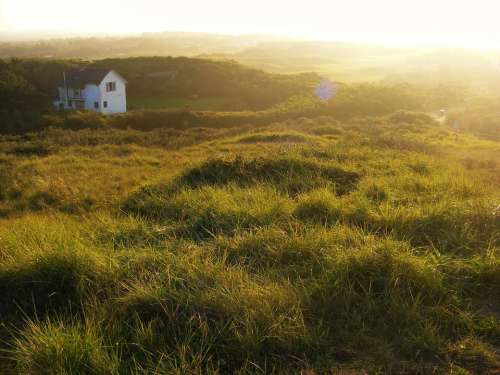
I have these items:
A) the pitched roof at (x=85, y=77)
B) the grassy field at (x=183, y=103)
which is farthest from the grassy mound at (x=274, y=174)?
the pitched roof at (x=85, y=77)

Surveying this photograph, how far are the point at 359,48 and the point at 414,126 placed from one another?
130m

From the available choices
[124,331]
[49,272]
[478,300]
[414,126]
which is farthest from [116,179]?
[414,126]

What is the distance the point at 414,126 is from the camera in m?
31.0

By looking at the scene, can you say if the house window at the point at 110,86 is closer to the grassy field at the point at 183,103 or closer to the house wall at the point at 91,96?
the house wall at the point at 91,96

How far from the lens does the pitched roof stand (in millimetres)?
46312

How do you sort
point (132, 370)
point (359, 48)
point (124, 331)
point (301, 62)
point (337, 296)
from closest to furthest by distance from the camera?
point (132, 370), point (124, 331), point (337, 296), point (301, 62), point (359, 48)

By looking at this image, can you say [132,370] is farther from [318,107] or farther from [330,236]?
[318,107]

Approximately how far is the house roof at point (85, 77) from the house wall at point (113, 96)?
0.58m

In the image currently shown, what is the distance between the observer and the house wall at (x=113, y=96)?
4619 cm

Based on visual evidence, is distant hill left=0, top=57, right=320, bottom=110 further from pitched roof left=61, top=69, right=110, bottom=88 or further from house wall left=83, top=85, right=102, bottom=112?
house wall left=83, top=85, right=102, bottom=112

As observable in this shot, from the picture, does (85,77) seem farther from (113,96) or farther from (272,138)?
(272,138)

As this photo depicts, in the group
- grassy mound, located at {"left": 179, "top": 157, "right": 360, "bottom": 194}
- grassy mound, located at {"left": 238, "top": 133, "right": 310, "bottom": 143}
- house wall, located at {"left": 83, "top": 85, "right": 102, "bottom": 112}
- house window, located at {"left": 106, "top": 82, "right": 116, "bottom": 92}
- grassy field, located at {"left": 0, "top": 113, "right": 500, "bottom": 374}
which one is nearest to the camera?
grassy field, located at {"left": 0, "top": 113, "right": 500, "bottom": 374}

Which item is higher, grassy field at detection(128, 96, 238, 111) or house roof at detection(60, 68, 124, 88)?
house roof at detection(60, 68, 124, 88)

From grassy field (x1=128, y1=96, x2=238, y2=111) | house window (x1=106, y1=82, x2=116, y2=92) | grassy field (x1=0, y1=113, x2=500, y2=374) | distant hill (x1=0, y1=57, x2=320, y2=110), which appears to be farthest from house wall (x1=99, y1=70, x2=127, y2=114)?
grassy field (x1=0, y1=113, x2=500, y2=374)
